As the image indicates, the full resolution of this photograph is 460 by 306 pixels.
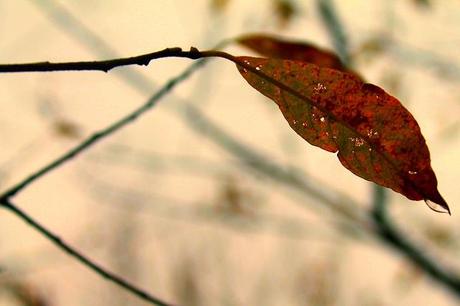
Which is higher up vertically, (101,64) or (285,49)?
(285,49)

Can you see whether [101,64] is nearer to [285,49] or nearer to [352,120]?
[352,120]

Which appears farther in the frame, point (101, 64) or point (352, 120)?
point (352, 120)

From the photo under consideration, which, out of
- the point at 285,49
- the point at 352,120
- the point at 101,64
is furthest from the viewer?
the point at 285,49

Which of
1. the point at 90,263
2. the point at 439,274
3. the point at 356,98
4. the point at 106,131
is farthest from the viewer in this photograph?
Result: the point at 439,274

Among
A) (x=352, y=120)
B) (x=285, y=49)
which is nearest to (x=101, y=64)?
(x=352, y=120)

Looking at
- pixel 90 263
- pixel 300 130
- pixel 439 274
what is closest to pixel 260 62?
pixel 300 130

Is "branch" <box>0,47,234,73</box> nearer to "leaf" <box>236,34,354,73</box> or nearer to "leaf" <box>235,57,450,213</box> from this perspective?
"leaf" <box>235,57,450,213</box>

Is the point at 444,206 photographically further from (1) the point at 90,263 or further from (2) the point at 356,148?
(1) the point at 90,263

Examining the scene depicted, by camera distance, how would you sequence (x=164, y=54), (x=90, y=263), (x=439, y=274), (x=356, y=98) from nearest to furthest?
(x=164, y=54), (x=356, y=98), (x=90, y=263), (x=439, y=274)
